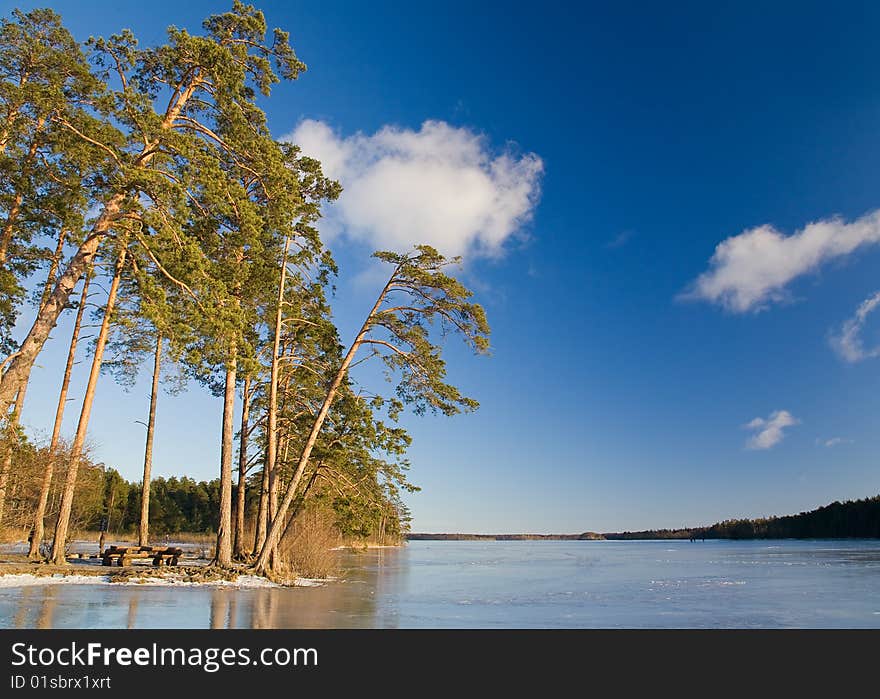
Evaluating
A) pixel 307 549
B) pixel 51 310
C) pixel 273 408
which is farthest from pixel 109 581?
pixel 307 549

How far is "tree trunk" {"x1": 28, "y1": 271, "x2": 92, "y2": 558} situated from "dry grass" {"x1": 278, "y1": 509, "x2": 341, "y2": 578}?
7574mm

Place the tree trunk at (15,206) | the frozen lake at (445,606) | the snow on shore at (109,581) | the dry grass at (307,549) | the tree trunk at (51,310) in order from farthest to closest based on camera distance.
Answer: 1. the dry grass at (307,549)
2. the snow on shore at (109,581)
3. the tree trunk at (15,206)
4. the tree trunk at (51,310)
5. the frozen lake at (445,606)

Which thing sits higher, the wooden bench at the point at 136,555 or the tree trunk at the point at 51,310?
the tree trunk at the point at 51,310

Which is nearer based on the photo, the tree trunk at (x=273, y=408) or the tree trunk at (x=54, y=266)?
the tree trunk at (x=54, y=266)

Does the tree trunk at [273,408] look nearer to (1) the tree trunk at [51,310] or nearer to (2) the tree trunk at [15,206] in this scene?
(1) the tree trunk at [51,310]

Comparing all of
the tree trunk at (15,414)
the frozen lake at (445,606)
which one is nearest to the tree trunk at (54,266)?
the tree trunk at (15,414)

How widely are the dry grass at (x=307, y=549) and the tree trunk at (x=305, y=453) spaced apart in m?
1.56

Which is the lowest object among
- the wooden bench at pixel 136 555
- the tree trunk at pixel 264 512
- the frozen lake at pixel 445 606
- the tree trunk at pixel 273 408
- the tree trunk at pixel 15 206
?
the frozen lake at pixel 445 606

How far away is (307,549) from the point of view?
909 inches

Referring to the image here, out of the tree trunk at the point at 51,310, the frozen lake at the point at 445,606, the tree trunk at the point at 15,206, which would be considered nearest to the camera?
the frozen lake at the point at 445,606

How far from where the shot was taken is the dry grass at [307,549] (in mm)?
22391

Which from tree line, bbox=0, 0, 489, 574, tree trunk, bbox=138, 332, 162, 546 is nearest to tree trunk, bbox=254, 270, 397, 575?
tree line, bbox=0, 0, 489, 574

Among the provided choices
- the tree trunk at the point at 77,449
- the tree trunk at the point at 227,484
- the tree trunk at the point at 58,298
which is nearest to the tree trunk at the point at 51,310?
the tree trunk at the point at 58,298
